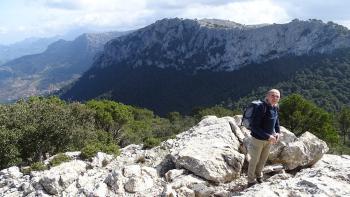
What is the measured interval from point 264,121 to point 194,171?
153 inches

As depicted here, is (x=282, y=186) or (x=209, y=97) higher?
(x=282, y=186)

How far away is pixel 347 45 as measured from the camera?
585 feet

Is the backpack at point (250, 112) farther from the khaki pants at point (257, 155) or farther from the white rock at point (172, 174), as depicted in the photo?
the white rock at point (172, 174)

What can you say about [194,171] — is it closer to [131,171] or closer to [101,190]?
[131,171]

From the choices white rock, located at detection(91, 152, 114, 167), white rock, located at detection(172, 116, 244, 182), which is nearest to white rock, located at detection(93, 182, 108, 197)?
white rock, located at detection(172, 116, 244, 182)

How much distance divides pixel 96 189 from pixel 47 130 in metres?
14.9

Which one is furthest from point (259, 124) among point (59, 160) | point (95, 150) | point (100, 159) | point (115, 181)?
point (59, 160)

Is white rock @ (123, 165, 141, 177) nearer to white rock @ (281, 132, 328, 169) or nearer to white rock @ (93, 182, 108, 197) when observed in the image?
white rock @ (93, 182, 108, 197)

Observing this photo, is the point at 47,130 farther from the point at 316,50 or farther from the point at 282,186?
the point at 316,50

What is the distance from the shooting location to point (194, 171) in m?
17.2

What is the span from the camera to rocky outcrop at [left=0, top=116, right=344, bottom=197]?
1580cm

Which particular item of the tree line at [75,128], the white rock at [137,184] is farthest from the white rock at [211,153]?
the tree line at [75,128]

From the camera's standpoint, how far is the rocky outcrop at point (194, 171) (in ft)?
51.8

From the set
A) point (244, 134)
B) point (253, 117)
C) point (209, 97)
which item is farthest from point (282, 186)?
point (209, 97)
